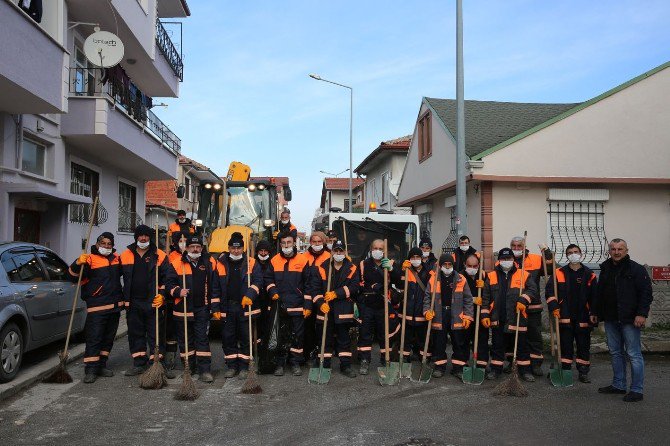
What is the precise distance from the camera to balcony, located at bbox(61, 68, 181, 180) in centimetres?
1245

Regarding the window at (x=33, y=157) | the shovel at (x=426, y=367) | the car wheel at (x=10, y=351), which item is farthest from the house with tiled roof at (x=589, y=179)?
the car wheel at (x=10, y=351)

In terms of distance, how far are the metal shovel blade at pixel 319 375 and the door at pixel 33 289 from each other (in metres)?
3.49

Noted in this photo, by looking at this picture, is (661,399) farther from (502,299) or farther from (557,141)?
(557,141)

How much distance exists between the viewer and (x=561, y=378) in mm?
7047

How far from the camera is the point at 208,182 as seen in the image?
11383mm

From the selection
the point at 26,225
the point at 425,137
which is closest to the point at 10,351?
the point at 26,225

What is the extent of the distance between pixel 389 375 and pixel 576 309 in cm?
262

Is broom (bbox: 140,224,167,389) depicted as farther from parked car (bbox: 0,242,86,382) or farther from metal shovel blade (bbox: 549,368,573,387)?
metal shovel blade (bbox: 549,368,573,387)

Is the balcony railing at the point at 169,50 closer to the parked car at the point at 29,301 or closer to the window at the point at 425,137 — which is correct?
the window at the point at 425,137

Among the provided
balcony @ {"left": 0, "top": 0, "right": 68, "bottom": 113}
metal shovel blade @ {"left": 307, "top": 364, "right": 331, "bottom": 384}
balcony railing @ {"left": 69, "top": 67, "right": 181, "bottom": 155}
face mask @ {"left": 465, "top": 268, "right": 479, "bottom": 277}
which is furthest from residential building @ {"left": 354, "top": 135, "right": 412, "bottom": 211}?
metal shovel blade @ {"left": 307, "top": 364, "right": 331, "bottom": 384}

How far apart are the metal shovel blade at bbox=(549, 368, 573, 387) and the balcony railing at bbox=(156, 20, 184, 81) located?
14.4 meters

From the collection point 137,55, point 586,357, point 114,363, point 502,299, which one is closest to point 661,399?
point 586,357

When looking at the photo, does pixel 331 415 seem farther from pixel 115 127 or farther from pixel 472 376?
pixel 115 127

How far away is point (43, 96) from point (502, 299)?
811 cm
